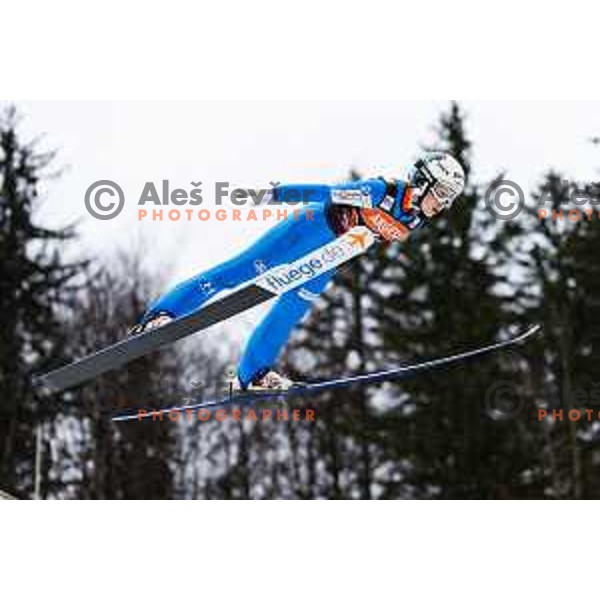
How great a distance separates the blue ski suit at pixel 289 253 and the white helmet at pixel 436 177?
0.10 meters

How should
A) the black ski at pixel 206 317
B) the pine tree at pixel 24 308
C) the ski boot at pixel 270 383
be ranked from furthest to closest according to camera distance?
the pine tree at pixel 24 308
the ski boot at pixel 270 383
the black ski at pixel 206 317

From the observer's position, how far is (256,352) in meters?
6.10

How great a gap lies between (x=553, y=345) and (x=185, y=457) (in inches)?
141

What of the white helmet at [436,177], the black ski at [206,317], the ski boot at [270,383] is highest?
the white helmet at [436,177]

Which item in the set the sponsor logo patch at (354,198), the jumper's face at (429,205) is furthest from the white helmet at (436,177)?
the sponsor logo patch at (354,198)

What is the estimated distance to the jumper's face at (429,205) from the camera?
6020mm

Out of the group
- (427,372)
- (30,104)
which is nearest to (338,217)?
(30,104)

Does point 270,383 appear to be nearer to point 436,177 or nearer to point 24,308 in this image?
point 436,177

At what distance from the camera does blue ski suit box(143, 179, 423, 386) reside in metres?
5.85

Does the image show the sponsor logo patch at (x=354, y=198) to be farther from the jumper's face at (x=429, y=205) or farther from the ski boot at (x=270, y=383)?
the ski boot at (x=270, y=383)

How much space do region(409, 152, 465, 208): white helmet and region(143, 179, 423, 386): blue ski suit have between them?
0.32 feet

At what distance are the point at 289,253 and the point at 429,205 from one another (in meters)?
0.80
